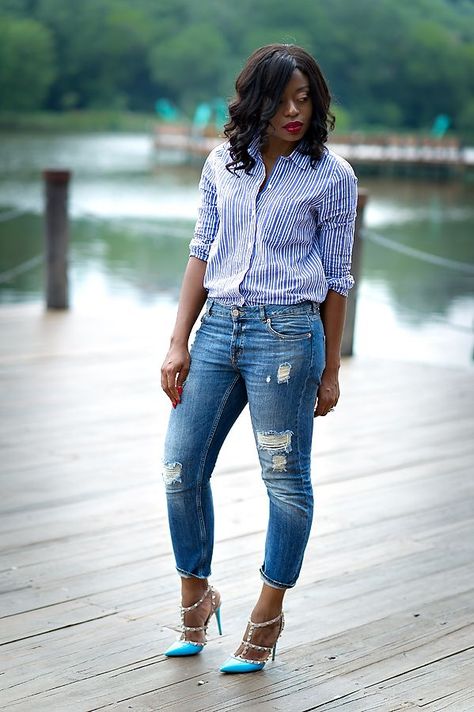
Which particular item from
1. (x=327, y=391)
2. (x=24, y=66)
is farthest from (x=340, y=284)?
(x=24, y=66)

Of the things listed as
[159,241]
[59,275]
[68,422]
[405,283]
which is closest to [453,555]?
[68,422]

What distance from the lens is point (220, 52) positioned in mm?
72875

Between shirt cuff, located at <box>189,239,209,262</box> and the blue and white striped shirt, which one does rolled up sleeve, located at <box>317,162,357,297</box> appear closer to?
the blue and white striped shirt

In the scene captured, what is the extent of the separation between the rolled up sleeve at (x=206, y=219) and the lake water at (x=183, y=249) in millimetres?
4323

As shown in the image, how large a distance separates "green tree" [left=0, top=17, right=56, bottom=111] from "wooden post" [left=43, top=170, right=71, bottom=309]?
64.1m

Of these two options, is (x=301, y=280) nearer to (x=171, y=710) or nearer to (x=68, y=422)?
(x=171, y=710)

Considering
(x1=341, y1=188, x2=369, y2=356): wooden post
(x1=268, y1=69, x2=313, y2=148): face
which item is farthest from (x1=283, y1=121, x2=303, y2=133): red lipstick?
(x1=341, y1=188, x2=369, y2=356): wooden post

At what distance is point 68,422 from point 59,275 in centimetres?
243

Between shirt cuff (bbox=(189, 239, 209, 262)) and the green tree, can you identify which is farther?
the green tree

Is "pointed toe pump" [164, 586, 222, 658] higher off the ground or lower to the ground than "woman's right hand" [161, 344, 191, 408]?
lower

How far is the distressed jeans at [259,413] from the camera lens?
234cm

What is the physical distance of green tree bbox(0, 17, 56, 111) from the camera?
Answer: 227 ft

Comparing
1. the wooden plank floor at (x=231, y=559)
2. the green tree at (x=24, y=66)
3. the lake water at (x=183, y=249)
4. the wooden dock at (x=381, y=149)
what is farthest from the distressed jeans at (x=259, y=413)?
the green tree at (x=24, y=66)

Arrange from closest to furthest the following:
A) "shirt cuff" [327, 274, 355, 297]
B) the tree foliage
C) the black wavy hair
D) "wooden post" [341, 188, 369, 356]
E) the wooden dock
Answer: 1. the black wavy hair
2. "shirt cuff" [327, 274, 355, 297]
3. "wooden post" [341, 188, 369, 356]
4. the wooden dock
5. the tree foliage
